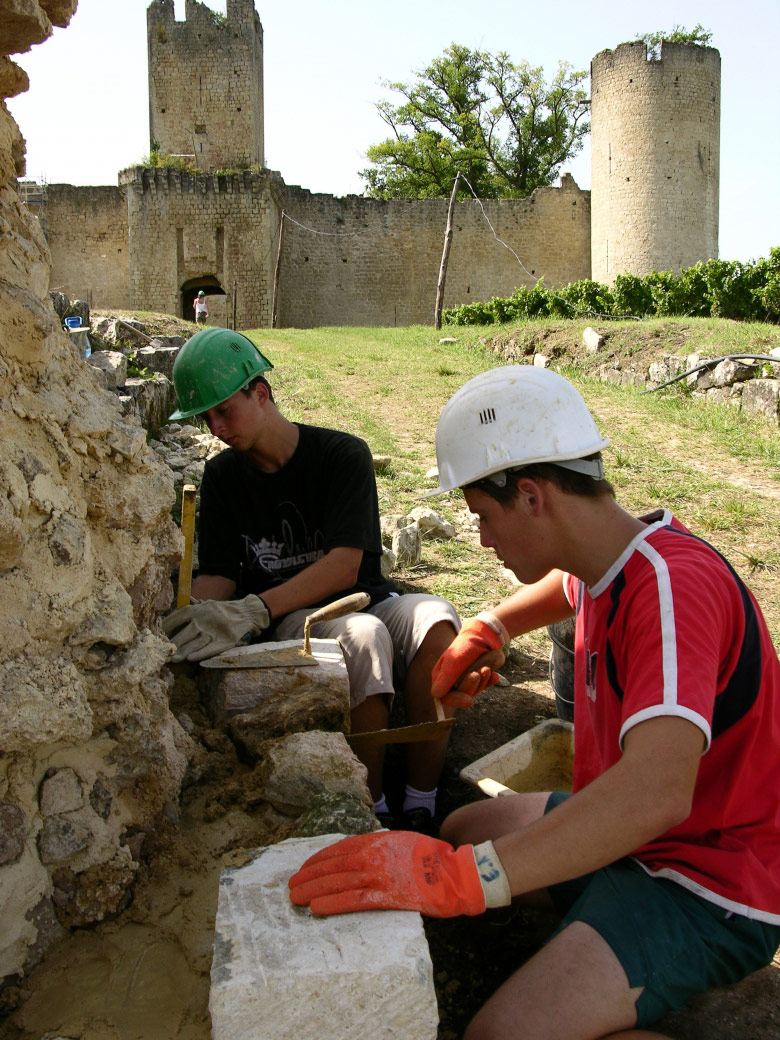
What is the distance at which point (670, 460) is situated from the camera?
7.27m

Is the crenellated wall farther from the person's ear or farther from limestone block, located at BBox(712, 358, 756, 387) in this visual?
the person's ear

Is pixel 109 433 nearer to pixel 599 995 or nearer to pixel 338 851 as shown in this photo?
pixel 338 851

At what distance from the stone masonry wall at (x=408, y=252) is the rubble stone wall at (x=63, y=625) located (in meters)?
24.7

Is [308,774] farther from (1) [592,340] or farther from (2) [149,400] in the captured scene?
(1) [592,340]

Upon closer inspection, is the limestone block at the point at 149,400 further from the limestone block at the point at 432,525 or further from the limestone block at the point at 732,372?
the limestone block at the point at 732,372

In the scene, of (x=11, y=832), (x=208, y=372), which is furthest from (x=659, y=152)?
(x=11, y=832)

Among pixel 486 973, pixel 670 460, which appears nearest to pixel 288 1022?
pixel 486 973

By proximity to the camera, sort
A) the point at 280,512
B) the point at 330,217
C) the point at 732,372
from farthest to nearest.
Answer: the point at 330,217 < the point at 732,372 < the point at 280,512

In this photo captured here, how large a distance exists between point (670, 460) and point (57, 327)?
6086 mm

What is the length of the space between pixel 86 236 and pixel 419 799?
86.6ft

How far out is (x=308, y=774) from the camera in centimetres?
207

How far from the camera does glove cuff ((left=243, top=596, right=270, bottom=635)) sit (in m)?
2.75

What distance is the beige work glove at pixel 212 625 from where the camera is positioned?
2.60m

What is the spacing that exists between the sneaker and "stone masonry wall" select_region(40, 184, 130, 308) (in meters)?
25.1
